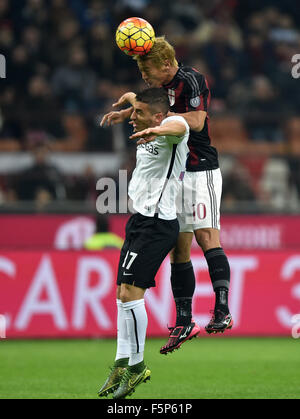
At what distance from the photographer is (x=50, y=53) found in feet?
54.6

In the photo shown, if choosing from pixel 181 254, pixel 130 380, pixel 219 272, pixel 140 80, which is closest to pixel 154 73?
pixel 181 254

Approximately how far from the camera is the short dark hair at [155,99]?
7.08m

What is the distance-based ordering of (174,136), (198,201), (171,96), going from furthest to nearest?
(198,201) < (171,96) < (174,136)

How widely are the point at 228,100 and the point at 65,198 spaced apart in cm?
438

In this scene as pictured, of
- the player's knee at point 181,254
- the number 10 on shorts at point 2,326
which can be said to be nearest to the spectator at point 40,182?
the number 10 on shorts at point 2,326

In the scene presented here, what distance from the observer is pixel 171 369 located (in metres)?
9.78

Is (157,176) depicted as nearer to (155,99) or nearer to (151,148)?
(151,148)

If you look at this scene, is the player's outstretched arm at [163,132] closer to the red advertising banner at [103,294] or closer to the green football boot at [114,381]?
the green football boot at [114,381]

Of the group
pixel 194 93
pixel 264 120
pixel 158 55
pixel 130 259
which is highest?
pixel 264 120

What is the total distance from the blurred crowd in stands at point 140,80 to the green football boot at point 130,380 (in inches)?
279

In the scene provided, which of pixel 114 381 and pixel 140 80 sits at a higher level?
pixel 140 80

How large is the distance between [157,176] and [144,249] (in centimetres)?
57

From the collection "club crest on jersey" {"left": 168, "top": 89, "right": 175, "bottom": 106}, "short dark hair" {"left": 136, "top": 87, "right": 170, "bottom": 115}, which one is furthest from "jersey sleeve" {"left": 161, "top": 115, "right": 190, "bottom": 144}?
"club crest on jersey" {"left": 168, "top": 89, "right": 175, "bottom": 106}

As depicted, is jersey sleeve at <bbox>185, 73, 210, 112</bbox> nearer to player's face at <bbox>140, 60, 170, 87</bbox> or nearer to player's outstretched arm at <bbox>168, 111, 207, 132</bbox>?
player's outstretched arm at <bbox>168, 111, 207, 132</bbox>
